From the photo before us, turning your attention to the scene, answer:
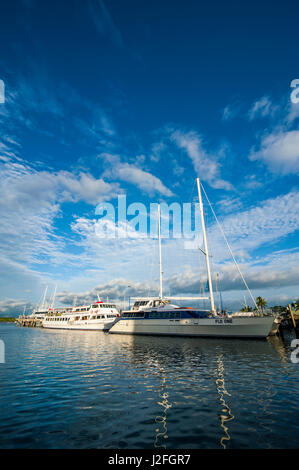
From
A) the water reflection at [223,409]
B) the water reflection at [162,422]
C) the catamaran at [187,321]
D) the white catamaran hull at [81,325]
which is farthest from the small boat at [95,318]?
the water reflection at [162,422]

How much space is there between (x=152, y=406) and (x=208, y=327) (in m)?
25.0

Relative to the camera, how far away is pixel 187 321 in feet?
111

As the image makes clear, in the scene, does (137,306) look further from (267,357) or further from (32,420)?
(32,420)

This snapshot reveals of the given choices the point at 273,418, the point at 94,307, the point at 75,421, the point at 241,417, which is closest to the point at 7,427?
the point at 75,421

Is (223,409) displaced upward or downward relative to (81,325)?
downward

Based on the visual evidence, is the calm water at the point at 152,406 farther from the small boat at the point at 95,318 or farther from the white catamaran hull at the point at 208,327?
the small boat at the point at 95,318

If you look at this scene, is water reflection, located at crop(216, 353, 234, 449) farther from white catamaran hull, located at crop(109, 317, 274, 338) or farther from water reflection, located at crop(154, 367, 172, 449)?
white catamaran hull, located at crop(109, 317, 274, 338)

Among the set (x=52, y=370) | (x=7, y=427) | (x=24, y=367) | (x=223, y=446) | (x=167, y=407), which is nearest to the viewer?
(x=223, y=446)

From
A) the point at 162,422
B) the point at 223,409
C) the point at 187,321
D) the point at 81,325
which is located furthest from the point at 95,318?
the point at 162,422

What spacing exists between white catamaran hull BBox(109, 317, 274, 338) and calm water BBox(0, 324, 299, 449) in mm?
13768

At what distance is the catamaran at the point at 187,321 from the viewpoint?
2956 cm

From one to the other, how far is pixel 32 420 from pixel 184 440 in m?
5.27

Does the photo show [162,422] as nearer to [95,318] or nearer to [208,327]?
[208,327]

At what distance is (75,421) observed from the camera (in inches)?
307
